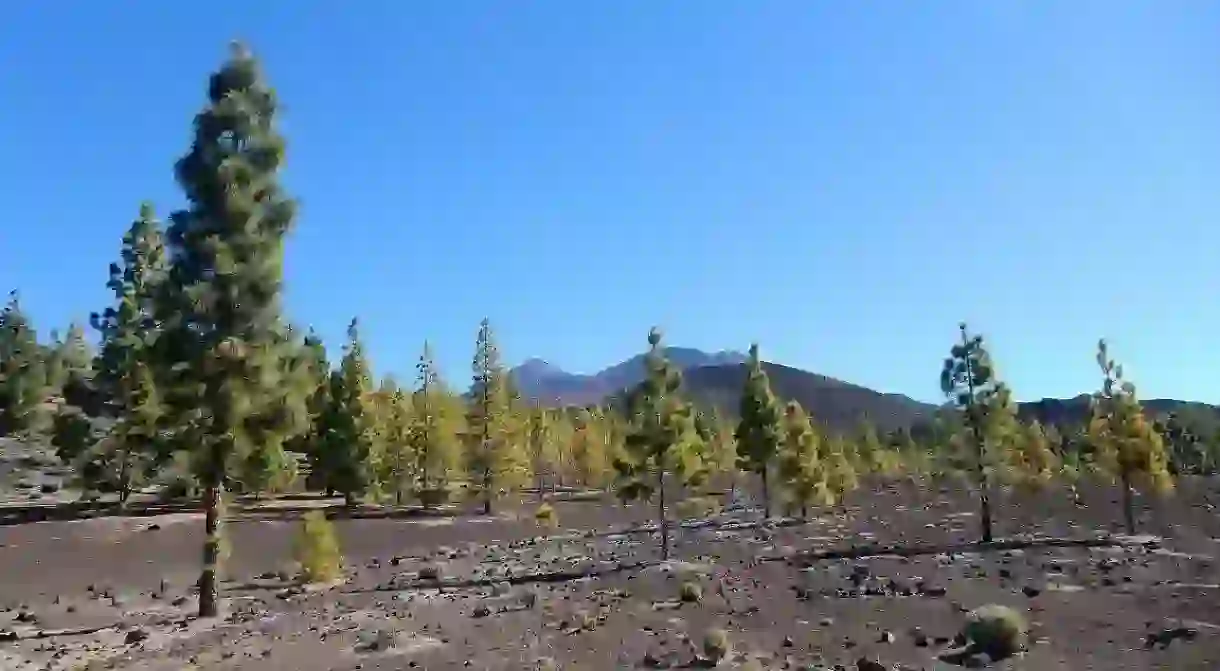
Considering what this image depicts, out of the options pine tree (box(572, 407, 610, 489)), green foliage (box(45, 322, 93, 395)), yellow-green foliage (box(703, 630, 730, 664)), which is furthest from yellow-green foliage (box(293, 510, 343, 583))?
green foliage (box(45, 322, 93, 395))

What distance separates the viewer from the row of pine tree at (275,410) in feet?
74.3

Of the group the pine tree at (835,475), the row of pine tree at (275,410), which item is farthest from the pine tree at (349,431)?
the pine tree at (835,475)

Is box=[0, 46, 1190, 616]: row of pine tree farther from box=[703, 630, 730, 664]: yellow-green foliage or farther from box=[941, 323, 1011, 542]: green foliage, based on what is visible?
box=[703, 630, 730, 664]: yellow-green foliage

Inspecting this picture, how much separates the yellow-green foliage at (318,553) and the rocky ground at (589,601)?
3.88 feet

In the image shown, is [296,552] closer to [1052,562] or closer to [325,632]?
[325,632]

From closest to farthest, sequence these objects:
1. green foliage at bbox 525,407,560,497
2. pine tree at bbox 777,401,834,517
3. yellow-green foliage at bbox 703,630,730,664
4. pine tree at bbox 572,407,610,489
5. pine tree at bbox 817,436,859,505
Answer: yellow-green foliage at bbox 703,630,730,664, pine tree at bbox 777,401,834,517, pine tree at bbox 817,436,859,505, pine tree at bbox 572,407,610,489, green foliage at bbox 525,407,560,497

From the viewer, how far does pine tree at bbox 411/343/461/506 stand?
72438mm

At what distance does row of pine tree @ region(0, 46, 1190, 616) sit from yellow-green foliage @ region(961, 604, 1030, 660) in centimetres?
1798

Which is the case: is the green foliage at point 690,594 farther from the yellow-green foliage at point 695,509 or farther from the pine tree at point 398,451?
the pine tree at point 398,451

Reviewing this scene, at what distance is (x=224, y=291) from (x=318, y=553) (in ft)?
44.8

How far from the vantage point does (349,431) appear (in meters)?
62.6

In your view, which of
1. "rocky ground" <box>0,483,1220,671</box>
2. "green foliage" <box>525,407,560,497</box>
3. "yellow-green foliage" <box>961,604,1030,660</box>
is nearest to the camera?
"yellow-green foliage" <box>961,604,1030,660</box>

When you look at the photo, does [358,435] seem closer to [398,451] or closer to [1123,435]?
[398,451]

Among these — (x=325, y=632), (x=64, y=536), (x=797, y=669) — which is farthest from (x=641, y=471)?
(x=64, y=536)
